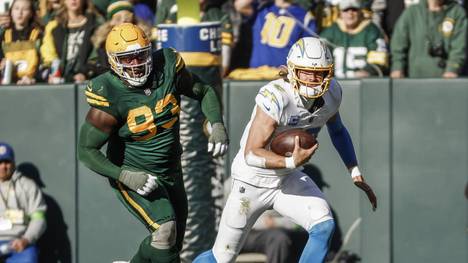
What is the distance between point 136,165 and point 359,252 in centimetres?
334

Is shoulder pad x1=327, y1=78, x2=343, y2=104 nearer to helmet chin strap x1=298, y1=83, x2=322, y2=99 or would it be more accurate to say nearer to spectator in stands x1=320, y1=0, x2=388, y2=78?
helmet chin strap x1=298, y1=83, x2=322, y2=99

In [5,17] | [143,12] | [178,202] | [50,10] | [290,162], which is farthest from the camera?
[50,10]

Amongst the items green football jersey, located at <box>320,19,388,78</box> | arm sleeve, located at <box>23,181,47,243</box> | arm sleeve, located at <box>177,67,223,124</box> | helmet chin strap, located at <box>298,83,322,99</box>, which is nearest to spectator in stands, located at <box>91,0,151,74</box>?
arm sleeve, located at <box>23,181,47,243</box>

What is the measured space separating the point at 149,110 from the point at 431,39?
141 inches

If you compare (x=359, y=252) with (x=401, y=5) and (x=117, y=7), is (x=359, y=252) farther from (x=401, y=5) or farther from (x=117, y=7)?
(x=117, y=7)

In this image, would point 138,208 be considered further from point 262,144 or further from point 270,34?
point 270,34

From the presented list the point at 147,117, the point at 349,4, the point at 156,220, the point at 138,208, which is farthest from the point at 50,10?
the point at 156,220

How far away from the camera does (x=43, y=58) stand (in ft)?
45.0

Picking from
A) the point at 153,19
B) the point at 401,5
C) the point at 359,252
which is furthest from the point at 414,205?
the point at 153,19

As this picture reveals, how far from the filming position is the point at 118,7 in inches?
510

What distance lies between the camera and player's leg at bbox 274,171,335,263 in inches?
382

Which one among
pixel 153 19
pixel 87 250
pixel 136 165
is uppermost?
pixel 153 19

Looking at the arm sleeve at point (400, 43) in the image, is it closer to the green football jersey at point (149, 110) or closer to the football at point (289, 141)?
the green football jersey at point (149, 110)

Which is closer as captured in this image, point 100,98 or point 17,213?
point 100,98
